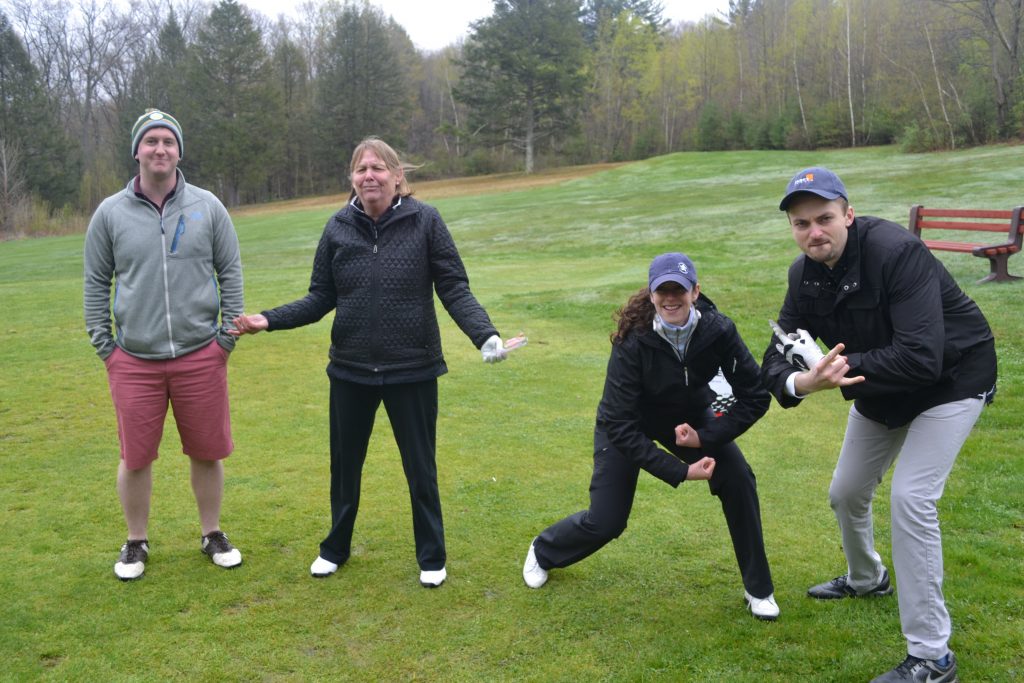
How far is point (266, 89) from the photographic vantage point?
2404 inches

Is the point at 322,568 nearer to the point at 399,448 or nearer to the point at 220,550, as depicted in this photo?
the point at 220,550

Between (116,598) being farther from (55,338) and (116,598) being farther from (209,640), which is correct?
(55,338)

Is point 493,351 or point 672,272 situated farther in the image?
point 493,351

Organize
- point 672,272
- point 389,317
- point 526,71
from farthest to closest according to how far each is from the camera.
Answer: point 526,71, point 389,317, point 672,272

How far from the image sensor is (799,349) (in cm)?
374

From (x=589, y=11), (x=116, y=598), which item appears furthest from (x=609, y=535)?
(x=589, y=11)

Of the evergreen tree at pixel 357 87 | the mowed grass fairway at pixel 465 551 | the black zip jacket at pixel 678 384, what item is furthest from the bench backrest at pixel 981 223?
the evergreen tree at pixel 357 87

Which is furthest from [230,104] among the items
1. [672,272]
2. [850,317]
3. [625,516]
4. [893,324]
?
[893,324]

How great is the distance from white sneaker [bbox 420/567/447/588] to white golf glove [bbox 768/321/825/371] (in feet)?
7.00

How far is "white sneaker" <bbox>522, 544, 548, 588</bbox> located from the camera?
4.61 meters

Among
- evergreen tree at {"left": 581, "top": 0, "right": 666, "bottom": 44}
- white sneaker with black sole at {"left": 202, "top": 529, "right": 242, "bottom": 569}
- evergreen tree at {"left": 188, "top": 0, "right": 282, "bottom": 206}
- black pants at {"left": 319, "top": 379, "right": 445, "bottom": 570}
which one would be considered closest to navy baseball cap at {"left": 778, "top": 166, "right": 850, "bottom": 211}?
black pants at {"left": 319, "top": 379, "right": 445, "bottom": 570}

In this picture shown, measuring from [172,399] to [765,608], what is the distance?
3.31 meters

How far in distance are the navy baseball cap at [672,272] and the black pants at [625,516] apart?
864 millimetres

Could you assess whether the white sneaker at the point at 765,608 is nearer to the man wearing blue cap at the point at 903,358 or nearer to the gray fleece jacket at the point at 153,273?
the man wearing blue cap at the point at 903,358
